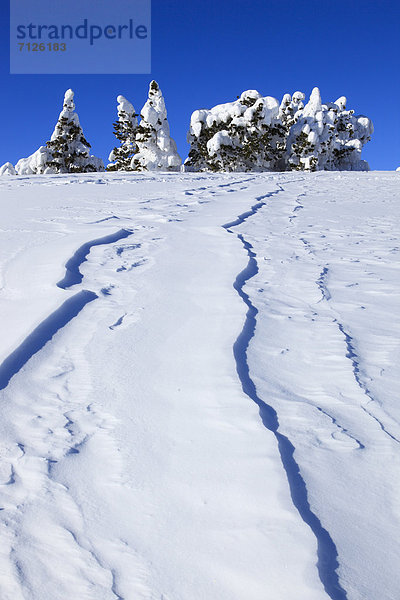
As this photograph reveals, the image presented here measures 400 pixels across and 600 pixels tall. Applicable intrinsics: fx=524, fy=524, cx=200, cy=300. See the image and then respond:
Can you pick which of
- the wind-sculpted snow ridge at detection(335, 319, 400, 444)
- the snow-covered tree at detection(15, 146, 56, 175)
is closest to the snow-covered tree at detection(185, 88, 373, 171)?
the snow-covered tree at detection(15, 146, 56, 175)

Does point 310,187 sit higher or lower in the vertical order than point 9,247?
higher

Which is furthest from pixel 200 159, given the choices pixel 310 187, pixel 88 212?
pixel 88 212

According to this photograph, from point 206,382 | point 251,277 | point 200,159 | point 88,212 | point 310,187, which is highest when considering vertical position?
point 200,159

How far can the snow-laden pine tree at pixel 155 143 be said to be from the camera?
83.4ft

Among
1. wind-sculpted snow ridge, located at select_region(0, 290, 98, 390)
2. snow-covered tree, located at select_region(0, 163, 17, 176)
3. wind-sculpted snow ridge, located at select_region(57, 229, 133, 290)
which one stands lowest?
wind-sculpted snow ridge, located at select_region(0, 290, 98, 390)

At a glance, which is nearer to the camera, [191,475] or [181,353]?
[191,475]

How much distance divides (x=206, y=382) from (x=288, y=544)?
738mm

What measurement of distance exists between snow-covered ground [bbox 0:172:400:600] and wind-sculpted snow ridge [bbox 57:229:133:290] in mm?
24

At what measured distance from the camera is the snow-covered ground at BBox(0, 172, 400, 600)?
1085 mm

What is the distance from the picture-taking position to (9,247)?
358 cm

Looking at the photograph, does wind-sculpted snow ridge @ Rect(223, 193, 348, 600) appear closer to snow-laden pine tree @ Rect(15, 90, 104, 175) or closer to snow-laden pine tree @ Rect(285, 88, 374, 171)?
snow-laden pine tree @ Rect(15, 90, 104, 175)

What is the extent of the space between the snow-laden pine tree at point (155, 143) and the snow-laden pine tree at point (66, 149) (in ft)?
8.26

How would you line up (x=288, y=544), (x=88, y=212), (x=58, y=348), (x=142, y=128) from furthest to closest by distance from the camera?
(x=142, y=128)
(x=88, y=212)
(x=58, y=348)
(x=288, y=544)

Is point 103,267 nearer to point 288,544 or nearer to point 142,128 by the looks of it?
point 288,544
